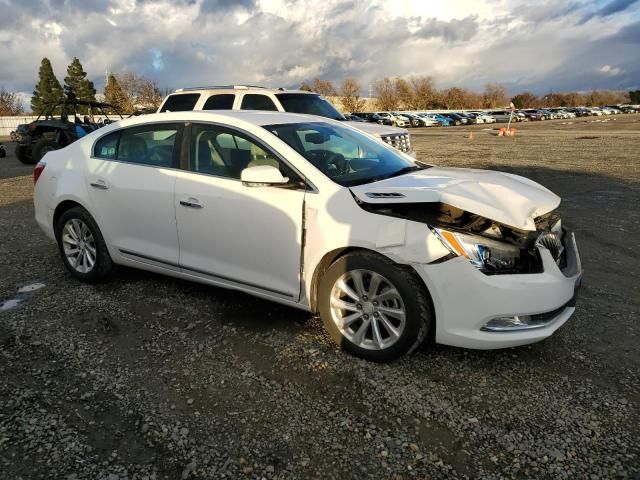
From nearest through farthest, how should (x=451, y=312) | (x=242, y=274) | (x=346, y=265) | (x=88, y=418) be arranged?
(x=88, y=418)
(x=451, y=312)
(x=346, y=265)
(x=242, y=274)

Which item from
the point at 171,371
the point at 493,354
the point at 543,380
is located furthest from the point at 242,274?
the point at 543,380

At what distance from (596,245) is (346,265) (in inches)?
162

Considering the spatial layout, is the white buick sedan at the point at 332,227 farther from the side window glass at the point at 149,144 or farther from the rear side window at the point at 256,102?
the rear side window at the point at 256,102

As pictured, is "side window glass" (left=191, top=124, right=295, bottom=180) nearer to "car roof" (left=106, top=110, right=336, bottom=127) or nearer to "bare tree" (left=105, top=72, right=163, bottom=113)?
"car roof" (left=106, top=110, right=336, bottom=127)

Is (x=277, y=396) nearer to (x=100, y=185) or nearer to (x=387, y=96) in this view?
(x=100, y=185)

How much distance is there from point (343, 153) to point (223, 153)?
0.94 meters

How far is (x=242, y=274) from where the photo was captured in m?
3.64

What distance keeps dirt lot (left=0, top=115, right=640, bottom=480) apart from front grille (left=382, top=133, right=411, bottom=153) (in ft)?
15.5

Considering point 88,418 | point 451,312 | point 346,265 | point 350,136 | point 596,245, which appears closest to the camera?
point 88,418

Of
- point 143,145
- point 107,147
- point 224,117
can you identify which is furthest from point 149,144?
point 224,117

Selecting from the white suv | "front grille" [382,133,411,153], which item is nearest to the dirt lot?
"front grille" [382,133,411,153]

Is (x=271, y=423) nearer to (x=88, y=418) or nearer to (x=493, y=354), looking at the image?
(x=88, y=418)

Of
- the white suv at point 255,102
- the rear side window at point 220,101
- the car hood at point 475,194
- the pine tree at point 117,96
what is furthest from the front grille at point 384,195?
the pine tree at point 117,96

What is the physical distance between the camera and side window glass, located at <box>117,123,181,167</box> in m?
4.04
